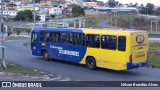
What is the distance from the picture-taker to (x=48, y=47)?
2273 cm

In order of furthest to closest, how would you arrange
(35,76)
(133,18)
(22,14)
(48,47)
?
(22,14) → (133,18) → (48,47) → (35,76)

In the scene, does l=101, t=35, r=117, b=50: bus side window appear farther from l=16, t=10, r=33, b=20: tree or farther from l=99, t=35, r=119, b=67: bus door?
l=16, t=10, r=33, b=20: tree

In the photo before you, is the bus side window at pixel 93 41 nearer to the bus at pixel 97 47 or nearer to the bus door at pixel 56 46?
the bus at pixel 97 47

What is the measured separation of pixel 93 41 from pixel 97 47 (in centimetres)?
52

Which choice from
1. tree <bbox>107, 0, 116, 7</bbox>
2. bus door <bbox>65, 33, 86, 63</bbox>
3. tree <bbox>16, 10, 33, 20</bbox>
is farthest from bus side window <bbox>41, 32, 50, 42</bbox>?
tree <bbox>107, 0, 116, 7</bbox>

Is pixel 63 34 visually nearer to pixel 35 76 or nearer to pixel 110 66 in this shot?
pixel 110 66

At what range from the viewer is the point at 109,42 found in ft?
59.4

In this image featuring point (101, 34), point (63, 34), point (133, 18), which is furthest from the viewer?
point (133, 18)

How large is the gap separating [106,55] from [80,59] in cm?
227

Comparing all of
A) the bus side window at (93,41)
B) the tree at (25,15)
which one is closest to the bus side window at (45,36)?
the bus side window at (93,41)

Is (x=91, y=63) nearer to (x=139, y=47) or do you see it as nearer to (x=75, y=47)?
(x=75, y=47)

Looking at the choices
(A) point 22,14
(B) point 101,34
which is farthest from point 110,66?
(A) point 22,14

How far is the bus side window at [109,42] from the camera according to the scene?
17.8m

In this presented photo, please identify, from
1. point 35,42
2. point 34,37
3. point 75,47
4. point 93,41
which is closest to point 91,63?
point 93,41
